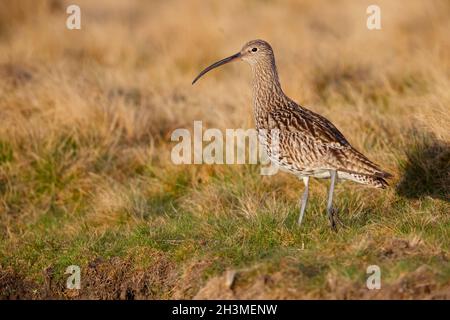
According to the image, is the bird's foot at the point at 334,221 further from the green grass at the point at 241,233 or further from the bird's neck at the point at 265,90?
the bird's neck at the point at 265,90

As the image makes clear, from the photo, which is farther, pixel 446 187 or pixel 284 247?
pixel 446 187

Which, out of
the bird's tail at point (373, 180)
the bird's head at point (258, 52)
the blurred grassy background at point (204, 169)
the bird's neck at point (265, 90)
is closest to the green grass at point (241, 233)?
the blurred grassy background at point (204, 169)

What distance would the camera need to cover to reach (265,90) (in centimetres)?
759

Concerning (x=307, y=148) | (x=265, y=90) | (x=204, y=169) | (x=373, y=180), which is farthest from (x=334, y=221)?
(x=204, y=169)

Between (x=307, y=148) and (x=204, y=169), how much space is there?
207 centimetres

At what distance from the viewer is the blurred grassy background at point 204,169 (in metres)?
6.39

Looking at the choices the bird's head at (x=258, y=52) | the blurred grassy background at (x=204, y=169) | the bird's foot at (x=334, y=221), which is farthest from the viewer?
the bird's head at (x=258, y=52)

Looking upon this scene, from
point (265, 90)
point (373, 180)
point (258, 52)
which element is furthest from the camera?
point (258, 52)

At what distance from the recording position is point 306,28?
14500 millimetres

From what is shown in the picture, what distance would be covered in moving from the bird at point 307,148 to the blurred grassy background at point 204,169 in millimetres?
407

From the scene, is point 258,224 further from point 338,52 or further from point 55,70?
point 338,52

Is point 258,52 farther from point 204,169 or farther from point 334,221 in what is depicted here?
point 334,221
